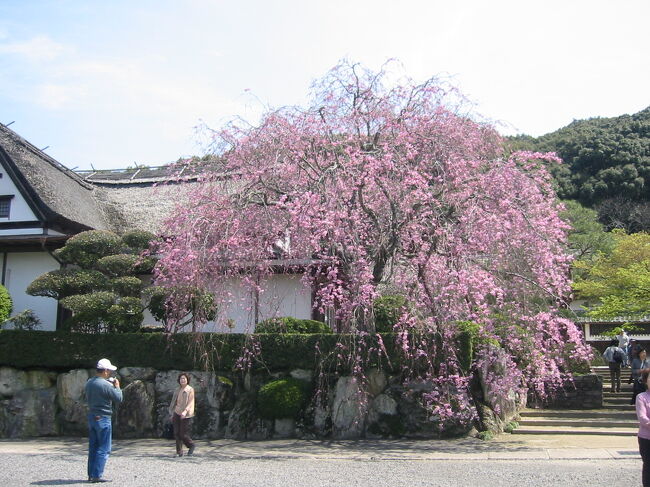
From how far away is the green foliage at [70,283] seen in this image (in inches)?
580

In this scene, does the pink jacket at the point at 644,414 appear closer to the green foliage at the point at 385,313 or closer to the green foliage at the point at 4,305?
the green foliage at the point at 385,313

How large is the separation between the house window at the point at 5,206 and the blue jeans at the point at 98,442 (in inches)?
495

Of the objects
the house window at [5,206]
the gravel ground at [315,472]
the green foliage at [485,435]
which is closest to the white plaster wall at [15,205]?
the house window at [5,206]

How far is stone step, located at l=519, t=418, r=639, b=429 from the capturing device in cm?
1399

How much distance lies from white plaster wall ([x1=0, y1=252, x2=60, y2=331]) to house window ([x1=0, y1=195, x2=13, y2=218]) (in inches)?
53.4

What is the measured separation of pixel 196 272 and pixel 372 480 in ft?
18.3

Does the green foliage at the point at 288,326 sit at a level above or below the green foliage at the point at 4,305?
below

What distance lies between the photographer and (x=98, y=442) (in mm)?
8609

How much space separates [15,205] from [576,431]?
659 inches

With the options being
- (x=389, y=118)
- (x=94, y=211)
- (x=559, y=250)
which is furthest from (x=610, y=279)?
(x=94, y=211)

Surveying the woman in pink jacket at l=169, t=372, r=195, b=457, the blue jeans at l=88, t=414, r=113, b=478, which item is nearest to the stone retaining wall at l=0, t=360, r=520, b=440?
the woman in pink jacket at l=169, t=372, r=195, b=457

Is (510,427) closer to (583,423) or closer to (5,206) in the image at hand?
(583,423)

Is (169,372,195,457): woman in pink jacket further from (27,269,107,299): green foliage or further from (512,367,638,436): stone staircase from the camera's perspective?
(512,367,638,436): stone staircase

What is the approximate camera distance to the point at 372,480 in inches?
357
